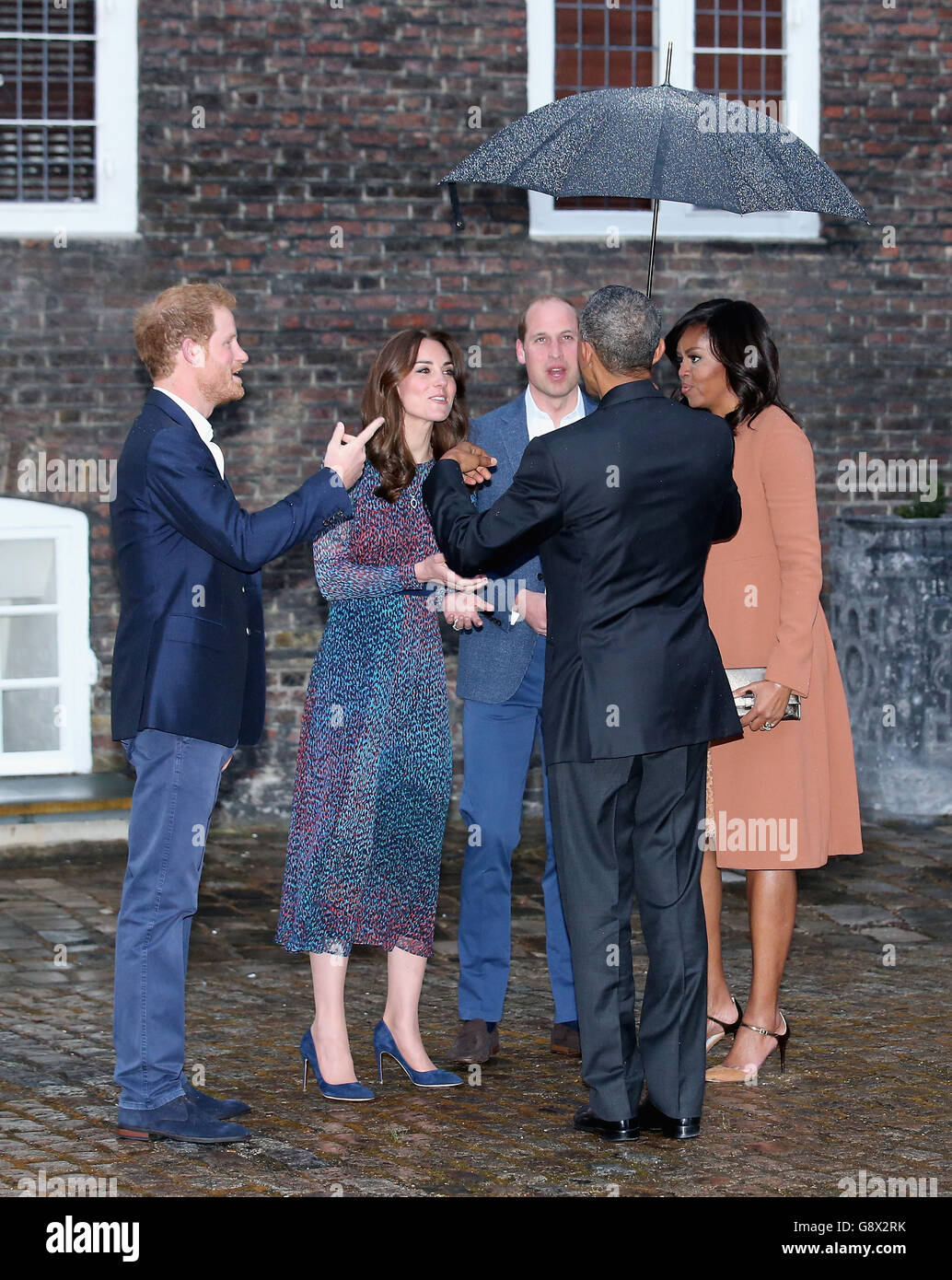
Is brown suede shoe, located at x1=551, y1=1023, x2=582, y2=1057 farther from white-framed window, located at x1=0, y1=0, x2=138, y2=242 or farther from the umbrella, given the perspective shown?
white-framed window, located at x1=0, y1=0, x2=138, y2=242

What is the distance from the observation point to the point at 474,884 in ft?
18.3

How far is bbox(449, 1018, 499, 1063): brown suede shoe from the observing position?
5.48 metres

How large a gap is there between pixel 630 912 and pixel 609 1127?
56 centimetres

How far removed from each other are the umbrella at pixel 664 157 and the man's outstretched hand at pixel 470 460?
2.53ft

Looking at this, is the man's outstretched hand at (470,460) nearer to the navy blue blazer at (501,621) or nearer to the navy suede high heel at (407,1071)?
the navy blue blazer at (501,621)

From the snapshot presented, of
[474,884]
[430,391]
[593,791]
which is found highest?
[430,391]

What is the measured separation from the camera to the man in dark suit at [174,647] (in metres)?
4.67

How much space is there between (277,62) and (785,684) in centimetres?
551

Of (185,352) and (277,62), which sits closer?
(185,352)

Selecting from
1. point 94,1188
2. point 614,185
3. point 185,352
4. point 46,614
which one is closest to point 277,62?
point 46,614

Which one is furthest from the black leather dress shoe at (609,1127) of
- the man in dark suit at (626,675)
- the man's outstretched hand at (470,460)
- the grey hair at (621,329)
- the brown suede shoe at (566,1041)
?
the grey hair at (621,329)

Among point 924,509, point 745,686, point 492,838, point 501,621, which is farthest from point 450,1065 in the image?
point 924,509

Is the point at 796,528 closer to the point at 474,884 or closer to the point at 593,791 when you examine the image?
the point at 593,791

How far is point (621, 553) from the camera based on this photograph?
14.9ft
